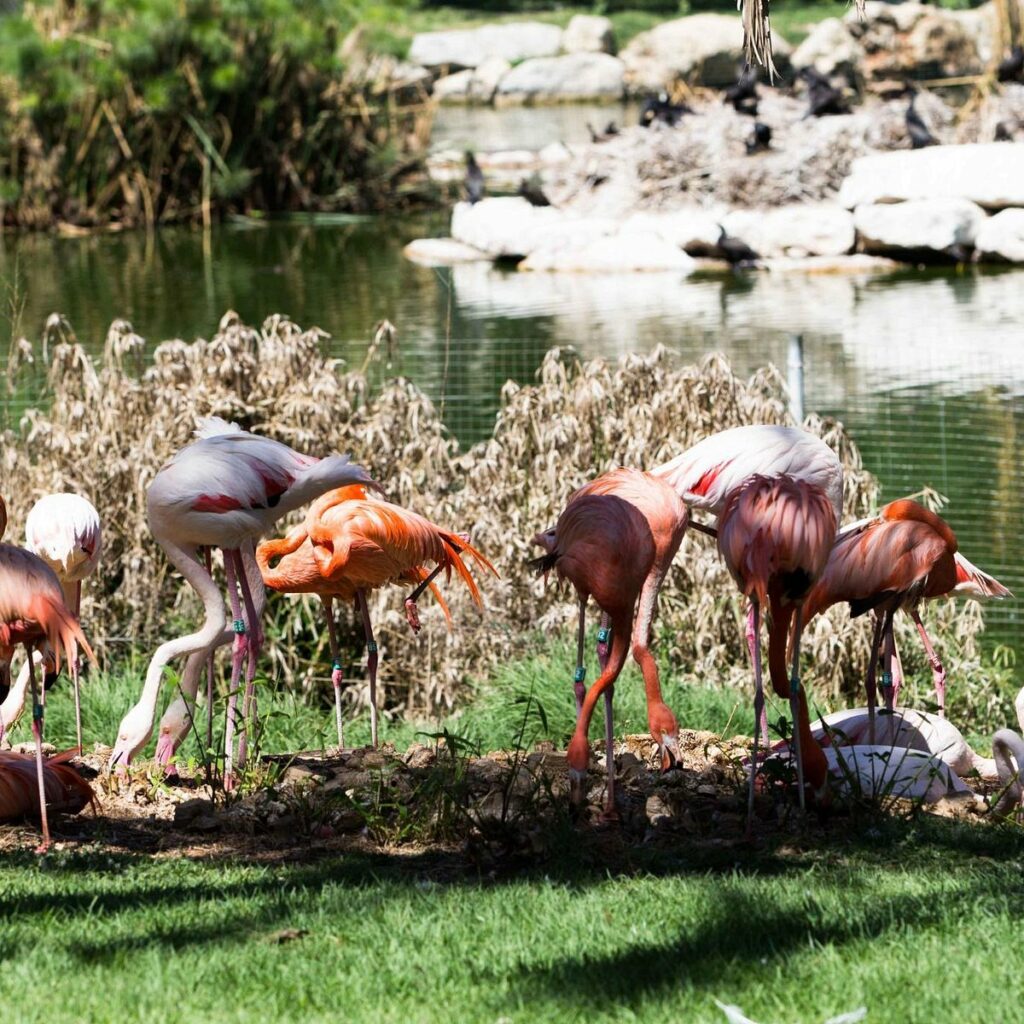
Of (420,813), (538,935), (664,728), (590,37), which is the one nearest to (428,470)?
(664,728)

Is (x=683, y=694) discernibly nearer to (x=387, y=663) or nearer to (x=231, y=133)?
(x=387, y=663)

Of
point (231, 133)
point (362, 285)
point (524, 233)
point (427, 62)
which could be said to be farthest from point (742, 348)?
point (427, 62)

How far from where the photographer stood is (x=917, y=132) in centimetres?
2059

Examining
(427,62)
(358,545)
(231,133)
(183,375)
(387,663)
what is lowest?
(387,663)

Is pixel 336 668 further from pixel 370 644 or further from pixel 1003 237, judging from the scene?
pixel 1003 237

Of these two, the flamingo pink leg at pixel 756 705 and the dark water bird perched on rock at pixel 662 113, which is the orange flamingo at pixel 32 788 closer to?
the flamingo pink leg at pixel 756 705

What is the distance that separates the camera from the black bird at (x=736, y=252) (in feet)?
60.5

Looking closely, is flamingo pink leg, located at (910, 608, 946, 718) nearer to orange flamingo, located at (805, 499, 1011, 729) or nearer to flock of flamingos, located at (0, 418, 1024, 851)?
flock of flamingos, located at (0, 418, 1024, 851)

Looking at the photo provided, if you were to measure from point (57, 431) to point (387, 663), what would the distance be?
181 centimetres

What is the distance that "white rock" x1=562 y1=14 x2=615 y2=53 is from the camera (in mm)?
40156

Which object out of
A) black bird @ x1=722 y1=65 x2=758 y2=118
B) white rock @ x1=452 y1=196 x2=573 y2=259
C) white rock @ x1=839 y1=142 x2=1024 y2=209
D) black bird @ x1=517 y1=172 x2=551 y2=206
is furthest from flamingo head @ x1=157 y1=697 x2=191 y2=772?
black bird @ x1=722 y1=65 x2=758 y2=118

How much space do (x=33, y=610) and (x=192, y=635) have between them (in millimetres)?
987

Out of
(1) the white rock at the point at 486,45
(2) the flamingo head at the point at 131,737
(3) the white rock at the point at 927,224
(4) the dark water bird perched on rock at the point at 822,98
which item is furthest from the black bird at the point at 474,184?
(1) the white rock at the point at 486,45

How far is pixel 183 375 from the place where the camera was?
7.36 meters
